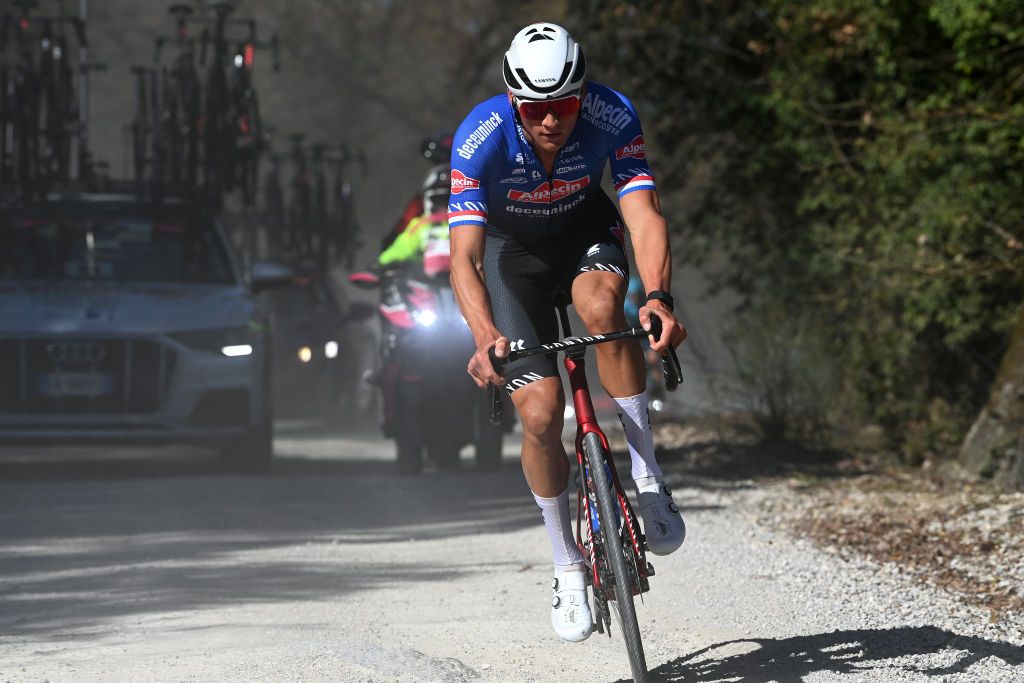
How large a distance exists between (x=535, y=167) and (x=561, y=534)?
119 cm

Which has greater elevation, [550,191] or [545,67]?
[545,67]

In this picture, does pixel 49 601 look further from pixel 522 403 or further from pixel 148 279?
pixel 148 279

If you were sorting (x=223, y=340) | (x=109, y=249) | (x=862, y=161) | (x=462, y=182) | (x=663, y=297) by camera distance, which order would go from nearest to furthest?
(x=663, y=297), (x=462, y=182), (x=223, y=340), (x=862, y=161), (x=109, y=249)

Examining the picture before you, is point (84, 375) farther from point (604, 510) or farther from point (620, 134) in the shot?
point (604, 510)

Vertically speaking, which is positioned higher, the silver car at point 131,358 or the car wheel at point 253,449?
the silver car at point 131,358

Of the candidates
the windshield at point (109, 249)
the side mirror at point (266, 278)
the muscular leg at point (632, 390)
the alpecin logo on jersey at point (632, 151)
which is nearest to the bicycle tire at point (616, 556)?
the muscular leg at point (632, 390)

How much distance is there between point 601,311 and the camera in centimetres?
575

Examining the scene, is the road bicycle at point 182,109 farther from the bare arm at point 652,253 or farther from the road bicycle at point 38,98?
the bare arm at point 652,253

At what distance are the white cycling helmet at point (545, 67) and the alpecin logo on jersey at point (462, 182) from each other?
13.1 inches

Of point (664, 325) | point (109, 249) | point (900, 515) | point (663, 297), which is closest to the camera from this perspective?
point (664, 325)

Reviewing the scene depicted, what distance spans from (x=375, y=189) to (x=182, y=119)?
37071mm

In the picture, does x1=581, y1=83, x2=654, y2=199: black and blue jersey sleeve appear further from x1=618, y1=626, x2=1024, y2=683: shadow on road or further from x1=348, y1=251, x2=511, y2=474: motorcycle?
x1=348, y1=251, x2=511, y2=474: motorcycle

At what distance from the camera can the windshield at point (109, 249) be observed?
12.8 meters

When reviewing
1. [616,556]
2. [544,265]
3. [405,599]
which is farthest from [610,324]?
[405,599]
